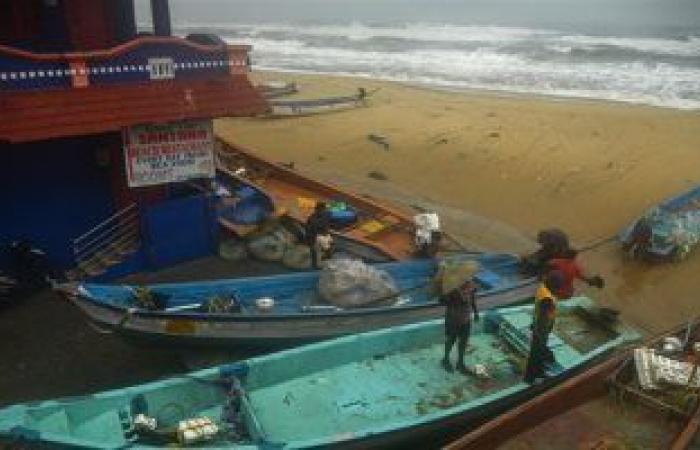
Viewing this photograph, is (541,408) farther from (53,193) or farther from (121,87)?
(53,193)

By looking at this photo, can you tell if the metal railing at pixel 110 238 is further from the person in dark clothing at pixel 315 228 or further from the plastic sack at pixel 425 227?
the plastic sack at pixel 425 227

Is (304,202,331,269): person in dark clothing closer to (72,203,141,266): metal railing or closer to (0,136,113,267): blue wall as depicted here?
(72,203,141,266): metal railing

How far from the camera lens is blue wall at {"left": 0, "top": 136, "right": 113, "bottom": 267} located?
41.6 feet

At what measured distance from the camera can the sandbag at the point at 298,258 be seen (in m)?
14.2

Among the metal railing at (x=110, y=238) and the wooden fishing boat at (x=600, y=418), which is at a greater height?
the metal railing at (x=110, y=238)

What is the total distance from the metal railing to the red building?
19 millimetres

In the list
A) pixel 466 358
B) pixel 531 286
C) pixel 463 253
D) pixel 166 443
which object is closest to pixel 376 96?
pixel 463 253

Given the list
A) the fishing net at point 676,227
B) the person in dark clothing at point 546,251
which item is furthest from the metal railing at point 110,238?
the fishing net at point 676,227

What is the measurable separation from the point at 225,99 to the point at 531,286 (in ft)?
21.1

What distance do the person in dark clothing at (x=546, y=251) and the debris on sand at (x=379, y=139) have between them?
11323 millimetres

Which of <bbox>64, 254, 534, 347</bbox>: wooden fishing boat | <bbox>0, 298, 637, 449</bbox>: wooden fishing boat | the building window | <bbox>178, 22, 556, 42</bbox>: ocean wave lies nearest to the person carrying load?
<bbox>0, 298, 637, 449</bbox>: wooden fishing boat

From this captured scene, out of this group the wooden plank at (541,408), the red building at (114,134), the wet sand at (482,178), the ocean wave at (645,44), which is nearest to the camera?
the wooden plank at (541,408)

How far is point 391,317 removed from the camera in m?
11.3

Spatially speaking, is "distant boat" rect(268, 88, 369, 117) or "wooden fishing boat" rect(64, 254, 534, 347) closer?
"wooden fishing boat" rect(64, 254, 534, 347)
